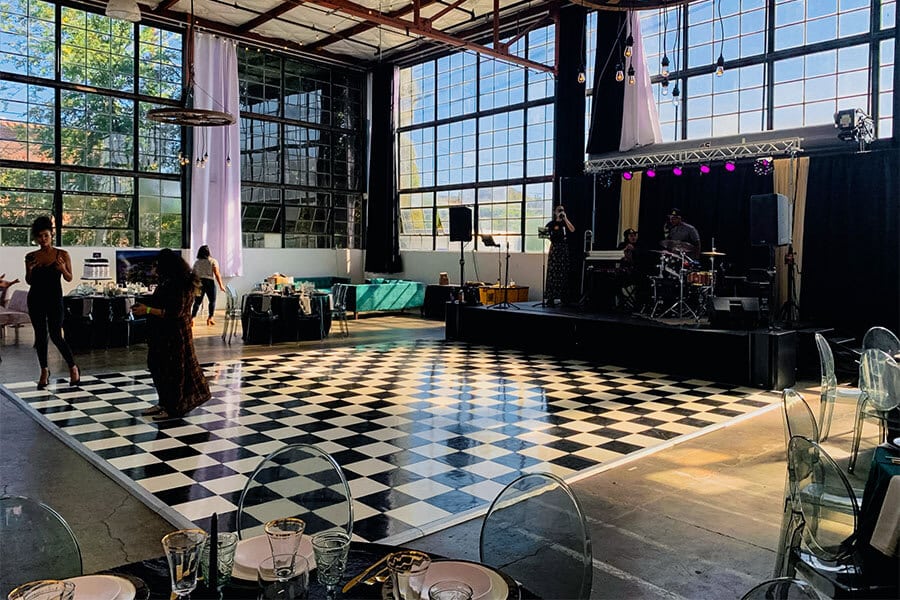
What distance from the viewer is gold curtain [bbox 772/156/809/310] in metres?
9.43

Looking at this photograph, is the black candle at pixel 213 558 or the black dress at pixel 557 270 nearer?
the black candle at pixel 213 558

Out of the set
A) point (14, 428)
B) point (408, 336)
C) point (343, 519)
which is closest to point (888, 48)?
point (408, 336)

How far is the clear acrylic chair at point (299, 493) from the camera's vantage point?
2.06m

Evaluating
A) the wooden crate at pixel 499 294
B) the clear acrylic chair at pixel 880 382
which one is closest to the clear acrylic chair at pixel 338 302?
the wooden crate at pixel 499 294

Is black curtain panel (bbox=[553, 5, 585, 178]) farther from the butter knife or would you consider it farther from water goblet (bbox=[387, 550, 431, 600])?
water goblet (bbox=[387, 550, 431, 600])

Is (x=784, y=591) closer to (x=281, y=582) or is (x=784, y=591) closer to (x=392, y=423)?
(x=281, y=582)

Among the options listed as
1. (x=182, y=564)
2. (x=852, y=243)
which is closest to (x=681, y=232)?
(x=852, y=243)

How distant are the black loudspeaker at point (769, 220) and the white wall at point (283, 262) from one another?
10349mm

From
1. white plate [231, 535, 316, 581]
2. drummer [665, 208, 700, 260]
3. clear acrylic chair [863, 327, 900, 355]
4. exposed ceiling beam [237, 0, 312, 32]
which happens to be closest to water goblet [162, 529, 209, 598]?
white plate [231, 535, 316, 581]

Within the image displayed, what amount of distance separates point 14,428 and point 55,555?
4282 millimetres

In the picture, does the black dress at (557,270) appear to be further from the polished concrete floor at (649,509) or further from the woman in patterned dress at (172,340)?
the woman in patterned dress at (172,340)

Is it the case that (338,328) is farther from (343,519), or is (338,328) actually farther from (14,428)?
(343,519)

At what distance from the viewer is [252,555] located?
1656 millimetres

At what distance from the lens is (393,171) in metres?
16.3
